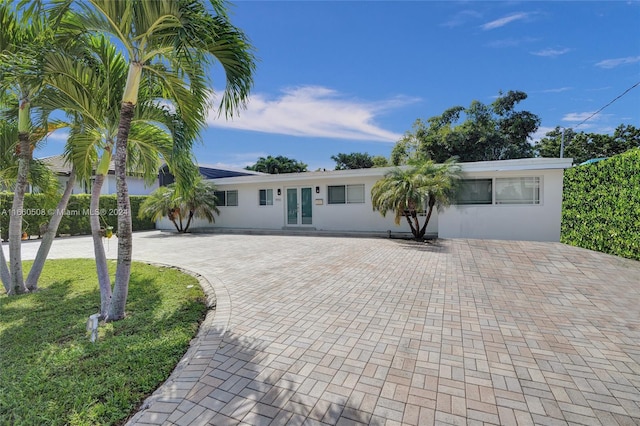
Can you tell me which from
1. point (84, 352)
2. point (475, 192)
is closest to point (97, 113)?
point (84, 352)

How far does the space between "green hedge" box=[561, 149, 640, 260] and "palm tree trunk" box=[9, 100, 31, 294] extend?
42.2 feet

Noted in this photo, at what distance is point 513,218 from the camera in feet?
37.2

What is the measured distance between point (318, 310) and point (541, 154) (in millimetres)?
39667

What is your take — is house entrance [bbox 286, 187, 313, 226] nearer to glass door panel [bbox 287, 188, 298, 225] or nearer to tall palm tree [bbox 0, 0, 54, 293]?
glass door panel [bbox 287, 188, 298, 225]

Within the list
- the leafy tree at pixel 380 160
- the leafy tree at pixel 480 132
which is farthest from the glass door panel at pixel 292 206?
the leafy tree at pixel 380 160

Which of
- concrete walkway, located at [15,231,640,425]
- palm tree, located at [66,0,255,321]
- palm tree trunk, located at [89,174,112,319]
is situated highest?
palm tree, located at [66,0,255,321]

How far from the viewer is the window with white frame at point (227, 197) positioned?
17.8 metres

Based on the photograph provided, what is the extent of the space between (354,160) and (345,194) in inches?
1136

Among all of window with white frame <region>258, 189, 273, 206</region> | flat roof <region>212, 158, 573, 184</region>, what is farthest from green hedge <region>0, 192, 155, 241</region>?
flat roof <region>212, 158, 573, 184</region>

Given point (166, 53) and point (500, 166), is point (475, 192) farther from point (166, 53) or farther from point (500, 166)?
point (166, 53)

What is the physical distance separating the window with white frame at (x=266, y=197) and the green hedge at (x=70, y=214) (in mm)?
7457

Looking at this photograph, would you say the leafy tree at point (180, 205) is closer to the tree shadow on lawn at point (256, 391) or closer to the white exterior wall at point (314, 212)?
the white exterior wall at point (314, 212)

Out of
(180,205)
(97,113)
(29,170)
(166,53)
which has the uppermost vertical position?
(166,53)

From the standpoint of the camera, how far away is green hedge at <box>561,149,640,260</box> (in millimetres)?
6934
